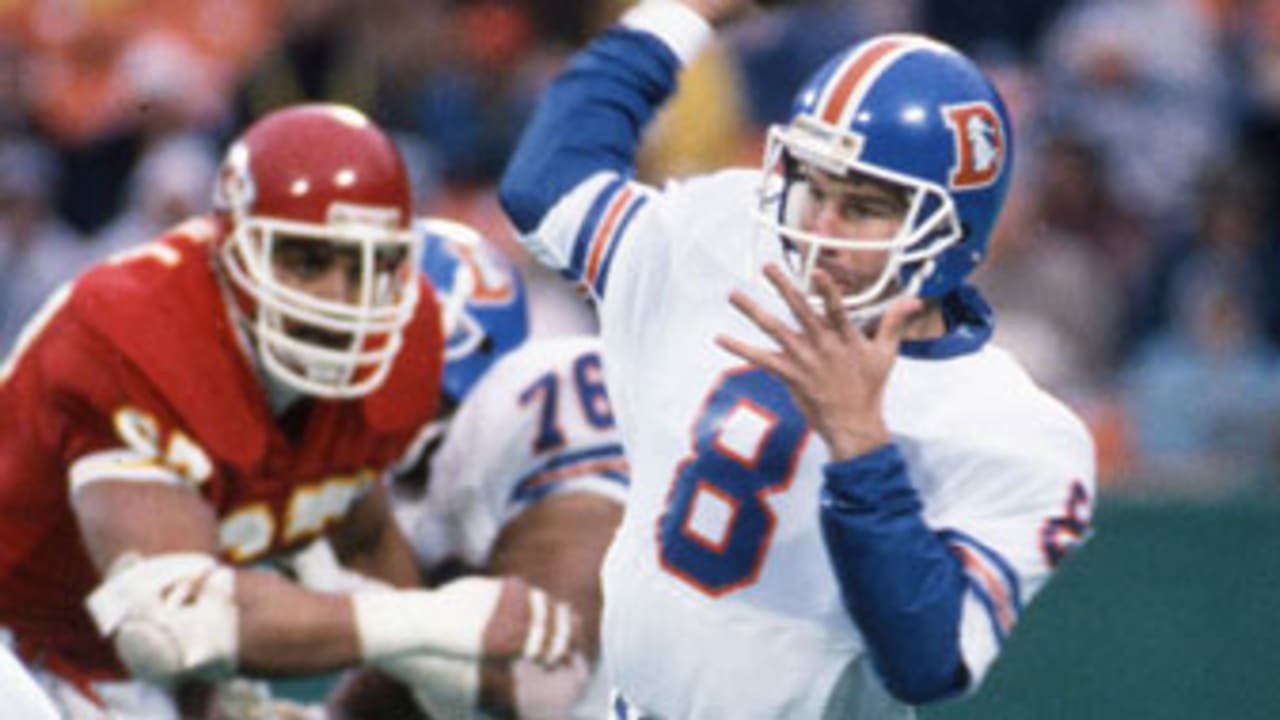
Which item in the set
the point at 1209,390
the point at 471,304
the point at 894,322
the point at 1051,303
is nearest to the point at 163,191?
the point at 1051,303

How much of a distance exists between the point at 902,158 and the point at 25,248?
498 cm

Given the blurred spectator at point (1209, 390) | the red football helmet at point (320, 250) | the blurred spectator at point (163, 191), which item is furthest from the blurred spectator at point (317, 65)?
the red football helmet at point (320, 250)

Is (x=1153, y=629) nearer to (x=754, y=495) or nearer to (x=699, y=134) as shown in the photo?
(x=754, y=495)

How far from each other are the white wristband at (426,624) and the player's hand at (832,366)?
879mm

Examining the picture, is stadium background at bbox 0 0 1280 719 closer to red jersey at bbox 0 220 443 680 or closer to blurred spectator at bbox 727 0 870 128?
blurred spectator at bbox 727 0 870 128

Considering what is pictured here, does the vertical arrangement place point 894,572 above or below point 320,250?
below

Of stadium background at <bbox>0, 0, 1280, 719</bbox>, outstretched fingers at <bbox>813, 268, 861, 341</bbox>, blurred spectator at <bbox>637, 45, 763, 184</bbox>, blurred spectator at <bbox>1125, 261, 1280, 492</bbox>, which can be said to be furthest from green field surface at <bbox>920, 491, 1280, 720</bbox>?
blurred spectator at <bbox>637, 45, 763, 184</bbox>

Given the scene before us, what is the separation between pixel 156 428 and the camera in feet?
11.4

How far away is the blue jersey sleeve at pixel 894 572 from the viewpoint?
257 cm

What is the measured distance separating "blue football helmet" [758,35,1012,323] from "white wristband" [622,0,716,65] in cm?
29

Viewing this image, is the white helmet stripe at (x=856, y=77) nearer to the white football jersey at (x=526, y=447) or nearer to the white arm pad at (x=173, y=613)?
the white football jersey at (x=526, y=447)

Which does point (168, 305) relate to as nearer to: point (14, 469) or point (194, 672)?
point (14, 469)

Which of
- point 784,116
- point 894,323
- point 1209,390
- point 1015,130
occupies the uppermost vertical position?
point 894,323

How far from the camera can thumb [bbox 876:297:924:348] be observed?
2.64 metres
